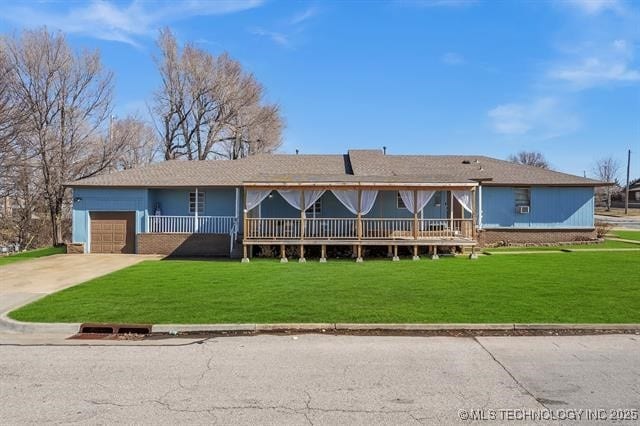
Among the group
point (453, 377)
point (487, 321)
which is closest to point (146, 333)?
point (453, 377)

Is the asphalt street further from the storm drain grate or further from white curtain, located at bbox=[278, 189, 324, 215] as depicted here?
white curtain, located at bbox=[278, 189, 324, 215]

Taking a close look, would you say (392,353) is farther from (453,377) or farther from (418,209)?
(418,209)

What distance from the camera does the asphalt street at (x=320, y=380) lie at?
400cm

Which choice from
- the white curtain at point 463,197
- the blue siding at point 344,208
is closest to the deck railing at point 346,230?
the white curtain at point 463,197

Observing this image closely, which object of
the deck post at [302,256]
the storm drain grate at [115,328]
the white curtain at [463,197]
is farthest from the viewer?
the white curtain at [463,197]

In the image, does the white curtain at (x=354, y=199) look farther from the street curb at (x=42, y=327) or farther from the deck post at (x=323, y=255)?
the street curb at (x=42, y=327)

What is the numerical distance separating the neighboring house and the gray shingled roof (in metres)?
0.07

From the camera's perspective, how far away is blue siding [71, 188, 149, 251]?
20.4m

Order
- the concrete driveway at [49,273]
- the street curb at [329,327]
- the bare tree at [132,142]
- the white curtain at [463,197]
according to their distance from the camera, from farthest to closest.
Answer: the bare tree at [132,142], the white curtain at [463,197], the concrete driveway at [49,273], the street curb at [329,327]

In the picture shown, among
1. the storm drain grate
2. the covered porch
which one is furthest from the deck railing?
the storm drain grate

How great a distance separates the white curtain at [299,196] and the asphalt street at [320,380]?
11.1 meters

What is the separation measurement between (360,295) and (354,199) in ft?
27.9

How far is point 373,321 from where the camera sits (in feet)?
24.0

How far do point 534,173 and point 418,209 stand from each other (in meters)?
10.1
